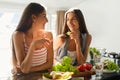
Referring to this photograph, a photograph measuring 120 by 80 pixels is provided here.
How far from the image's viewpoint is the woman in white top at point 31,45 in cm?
122

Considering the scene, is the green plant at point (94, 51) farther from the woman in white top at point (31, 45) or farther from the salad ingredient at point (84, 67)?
the woman in white top at point (31, 45)

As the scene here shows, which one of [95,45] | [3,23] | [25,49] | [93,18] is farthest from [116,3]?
[3,23]

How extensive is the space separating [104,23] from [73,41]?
473 millimetres

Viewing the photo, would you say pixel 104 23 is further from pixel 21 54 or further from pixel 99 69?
pixel 21 54

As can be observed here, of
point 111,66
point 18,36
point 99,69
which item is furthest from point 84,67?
point 18,36

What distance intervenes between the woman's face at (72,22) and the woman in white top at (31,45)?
0.29 m

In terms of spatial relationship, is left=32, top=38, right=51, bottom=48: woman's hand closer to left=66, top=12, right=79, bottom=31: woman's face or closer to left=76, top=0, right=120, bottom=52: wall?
left=66, top=12, right=79, bottom=31: woman's face

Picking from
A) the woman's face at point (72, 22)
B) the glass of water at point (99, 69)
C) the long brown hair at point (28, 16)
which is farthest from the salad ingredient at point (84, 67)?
the long brown hair at point (28, 16)

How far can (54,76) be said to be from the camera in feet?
3.58

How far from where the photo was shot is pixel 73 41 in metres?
1.60

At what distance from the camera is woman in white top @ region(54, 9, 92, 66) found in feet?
5.11

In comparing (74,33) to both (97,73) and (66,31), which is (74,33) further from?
(97,73)

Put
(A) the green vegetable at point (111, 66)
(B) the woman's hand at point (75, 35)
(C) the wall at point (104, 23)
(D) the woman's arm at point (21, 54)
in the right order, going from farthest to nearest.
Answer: (C) the wall at point (104, 23)
(B) the woman's hand at point (75, 35)
(A) the green vegetable at point (111, 66)
(D) the woman's arm at point (21, 54)

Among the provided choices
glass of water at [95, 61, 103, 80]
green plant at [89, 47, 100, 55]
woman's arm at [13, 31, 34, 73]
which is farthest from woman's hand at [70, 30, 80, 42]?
woman's arm at [13, 31, 34, 73]
